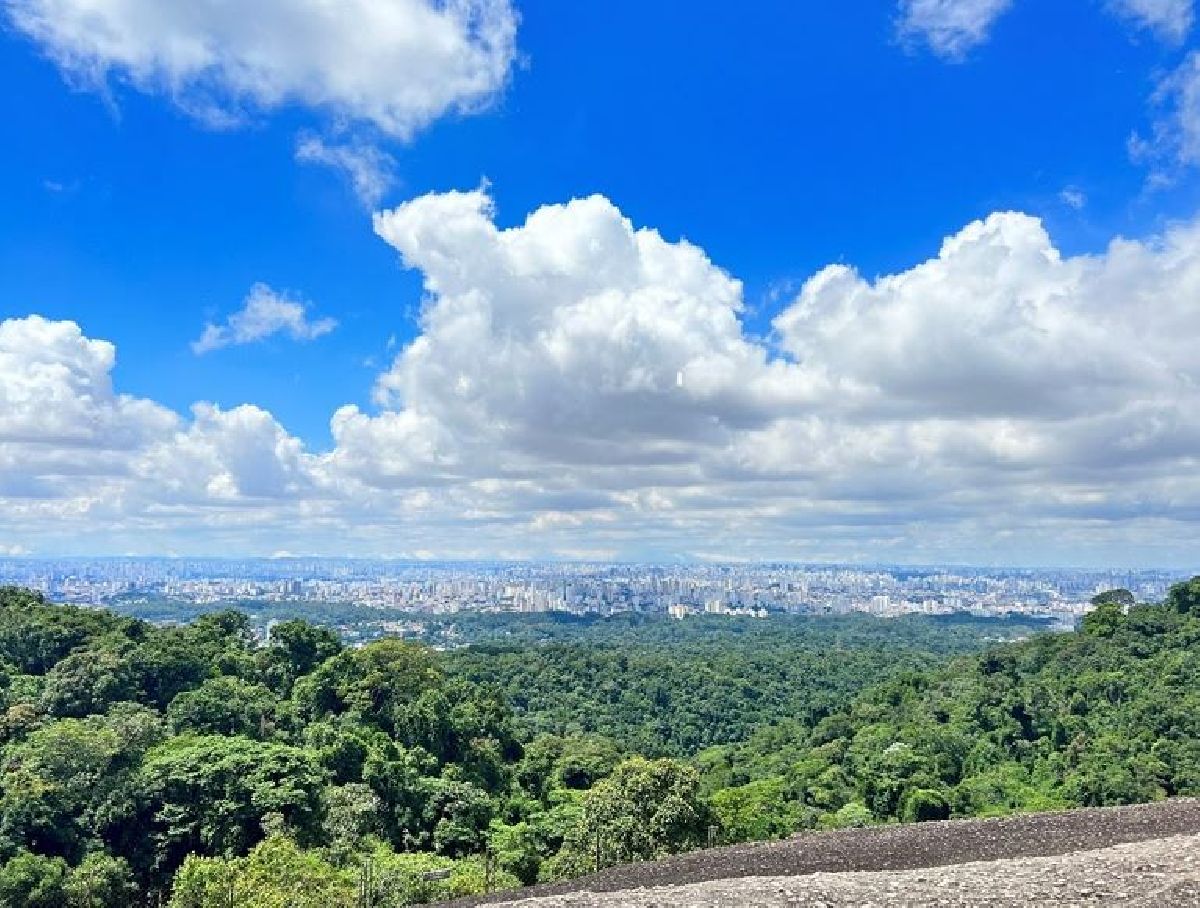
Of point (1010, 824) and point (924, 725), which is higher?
point (1010, 824)

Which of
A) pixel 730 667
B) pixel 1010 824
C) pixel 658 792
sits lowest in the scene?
pixel 730 667

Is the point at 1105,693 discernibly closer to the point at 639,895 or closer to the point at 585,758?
the point at 585,758

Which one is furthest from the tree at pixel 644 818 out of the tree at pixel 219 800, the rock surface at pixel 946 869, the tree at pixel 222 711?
the tree at pixel 222 711

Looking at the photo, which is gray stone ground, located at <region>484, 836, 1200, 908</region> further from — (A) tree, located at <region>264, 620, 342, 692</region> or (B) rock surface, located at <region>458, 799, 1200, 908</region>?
(A) tree, located at <region>264, 620, 342, 692</region>

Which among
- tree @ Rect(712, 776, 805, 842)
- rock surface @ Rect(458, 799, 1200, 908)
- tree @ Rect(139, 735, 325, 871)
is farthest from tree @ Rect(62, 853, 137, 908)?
tree @ Rect(712, 776, 805, 842)

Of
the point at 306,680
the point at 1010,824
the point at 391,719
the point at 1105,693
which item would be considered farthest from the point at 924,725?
the point at 1010,824

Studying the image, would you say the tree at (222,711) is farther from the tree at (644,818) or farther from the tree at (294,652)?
the tree at (644,818)
